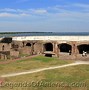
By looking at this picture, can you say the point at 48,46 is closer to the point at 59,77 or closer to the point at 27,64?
the point at 27,64

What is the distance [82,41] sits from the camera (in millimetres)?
48688

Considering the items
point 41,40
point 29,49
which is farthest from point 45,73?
point 41,40

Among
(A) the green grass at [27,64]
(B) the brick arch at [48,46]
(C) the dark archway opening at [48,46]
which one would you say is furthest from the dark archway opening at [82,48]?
(A) the green grass at [27,64]

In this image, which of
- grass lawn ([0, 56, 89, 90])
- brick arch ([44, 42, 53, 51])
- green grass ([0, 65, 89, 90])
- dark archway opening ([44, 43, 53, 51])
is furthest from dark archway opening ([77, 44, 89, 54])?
green grass ([0, 65, 89, 90])

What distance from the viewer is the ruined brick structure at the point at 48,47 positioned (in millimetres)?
45656

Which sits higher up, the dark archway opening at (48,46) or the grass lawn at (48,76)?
the dark archway opening at (48,46)

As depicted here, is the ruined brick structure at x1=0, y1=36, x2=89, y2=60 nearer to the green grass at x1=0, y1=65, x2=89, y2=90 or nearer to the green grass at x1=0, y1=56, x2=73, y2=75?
the green grass at x1=0, y1=56, x2=73, y2=75

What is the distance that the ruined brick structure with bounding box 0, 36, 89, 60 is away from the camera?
150 ft

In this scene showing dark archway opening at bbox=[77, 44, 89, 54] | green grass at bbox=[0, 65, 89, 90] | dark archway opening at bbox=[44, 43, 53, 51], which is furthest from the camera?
dark archway opening at bbox=[44, 43, 53, 51]

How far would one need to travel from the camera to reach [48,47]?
188 feet

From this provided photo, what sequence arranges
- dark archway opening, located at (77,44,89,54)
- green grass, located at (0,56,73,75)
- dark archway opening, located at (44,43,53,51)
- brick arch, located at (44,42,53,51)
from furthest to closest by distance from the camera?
dark archway opening, located at (44,43,53,51) → brick arch, located at (44,42,53,51) → dark archway opening, located at (77,44,89,54) → green grass, located at (0,56,73,75)

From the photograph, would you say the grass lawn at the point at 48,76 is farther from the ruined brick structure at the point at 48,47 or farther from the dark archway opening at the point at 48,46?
the dark archway opening at the point at 48,46

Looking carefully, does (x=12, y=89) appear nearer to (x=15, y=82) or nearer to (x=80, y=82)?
(x=15, y=82)

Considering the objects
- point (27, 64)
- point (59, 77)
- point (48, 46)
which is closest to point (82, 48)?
point (48, 46)
